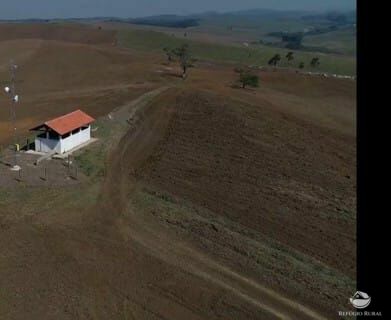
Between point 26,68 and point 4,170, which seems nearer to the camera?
point 4,170

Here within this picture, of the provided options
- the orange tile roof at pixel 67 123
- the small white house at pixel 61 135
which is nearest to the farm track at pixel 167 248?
the small white house at pixel 61 135

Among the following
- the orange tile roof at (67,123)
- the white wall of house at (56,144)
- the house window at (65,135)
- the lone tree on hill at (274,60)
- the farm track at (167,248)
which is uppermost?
the lone tree on hill at (274,60)

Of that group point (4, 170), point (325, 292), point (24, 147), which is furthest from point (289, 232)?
point (24, 147)

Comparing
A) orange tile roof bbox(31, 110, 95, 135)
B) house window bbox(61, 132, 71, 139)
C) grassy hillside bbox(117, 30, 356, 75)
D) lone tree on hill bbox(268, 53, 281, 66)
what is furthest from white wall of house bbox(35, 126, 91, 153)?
grassy hillside bbox(117, 30, 356, 75)

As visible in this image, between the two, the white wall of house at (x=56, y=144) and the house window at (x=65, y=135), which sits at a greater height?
the house window at (x=65, y=135)

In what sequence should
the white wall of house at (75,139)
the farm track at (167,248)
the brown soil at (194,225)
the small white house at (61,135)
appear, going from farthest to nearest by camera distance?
the white wall of house at (75,139)
the small white house at (61,135)
the brown soil at (194,225)
the farm track at (167,248)

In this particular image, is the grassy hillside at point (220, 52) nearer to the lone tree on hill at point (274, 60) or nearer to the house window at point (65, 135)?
the lone tree on hill at point (274, 60)

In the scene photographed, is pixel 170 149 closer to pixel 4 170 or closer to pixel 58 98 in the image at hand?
pixel 4 170

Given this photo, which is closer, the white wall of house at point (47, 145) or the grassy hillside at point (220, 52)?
the white wall of house at point (47, 145)
